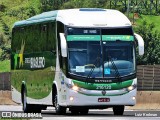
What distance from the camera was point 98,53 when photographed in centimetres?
2794

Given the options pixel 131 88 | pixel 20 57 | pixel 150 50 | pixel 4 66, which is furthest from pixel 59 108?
pixel 4 66

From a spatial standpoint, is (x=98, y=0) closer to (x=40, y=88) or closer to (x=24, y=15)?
(x=24, y=15)

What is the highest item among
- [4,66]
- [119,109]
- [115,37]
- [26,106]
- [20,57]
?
[115,37]

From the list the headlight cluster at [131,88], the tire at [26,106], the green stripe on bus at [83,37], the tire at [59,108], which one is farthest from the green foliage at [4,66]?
the headlight cluster at [131,88]

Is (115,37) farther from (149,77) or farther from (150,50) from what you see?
(150,50)

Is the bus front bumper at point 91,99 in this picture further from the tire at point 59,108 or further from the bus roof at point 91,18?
the bus roof at point 91,18

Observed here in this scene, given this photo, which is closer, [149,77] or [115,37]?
[115,37]

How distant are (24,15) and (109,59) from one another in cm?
10497

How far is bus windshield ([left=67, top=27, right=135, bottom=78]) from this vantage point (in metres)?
27.7

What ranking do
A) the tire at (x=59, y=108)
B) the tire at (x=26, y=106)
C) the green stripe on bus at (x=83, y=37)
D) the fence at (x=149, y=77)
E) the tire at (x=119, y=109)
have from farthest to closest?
the fence at (x=149, y=77)
the tire at (x=26, y=106)
the tire at (x=119, y=109)
the tire at (x=59, y=108)
the green stripe on bus at (x=83, y=37)

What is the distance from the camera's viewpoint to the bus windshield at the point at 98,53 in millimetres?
27688

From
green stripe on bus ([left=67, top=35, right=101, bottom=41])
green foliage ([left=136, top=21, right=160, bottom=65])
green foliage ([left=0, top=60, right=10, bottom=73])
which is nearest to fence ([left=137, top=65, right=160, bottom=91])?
green stripe on bus ([left=67, top=35, right=101, bottom=41])

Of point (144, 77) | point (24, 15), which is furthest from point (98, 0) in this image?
point (144, 77)

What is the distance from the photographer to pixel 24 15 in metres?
132
